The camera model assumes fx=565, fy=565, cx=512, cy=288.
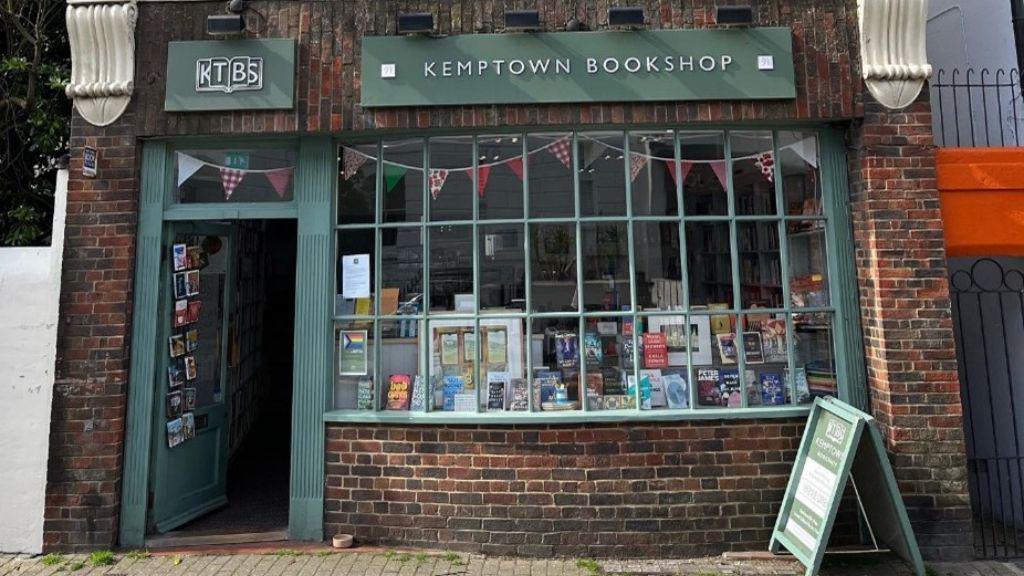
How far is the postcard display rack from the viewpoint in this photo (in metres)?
4.77

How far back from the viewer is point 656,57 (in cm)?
450

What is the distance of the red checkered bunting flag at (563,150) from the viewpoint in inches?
183

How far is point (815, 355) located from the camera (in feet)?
15.1

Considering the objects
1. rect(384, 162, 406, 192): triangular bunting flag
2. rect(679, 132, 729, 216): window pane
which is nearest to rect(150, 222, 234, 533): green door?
rect(384, 162, 406, 192): triangular bunting flag

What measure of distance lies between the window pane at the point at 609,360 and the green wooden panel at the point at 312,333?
2117mm

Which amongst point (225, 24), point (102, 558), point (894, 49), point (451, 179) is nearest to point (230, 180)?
point (225, 24)

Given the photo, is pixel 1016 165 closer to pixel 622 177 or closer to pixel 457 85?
pixel 622 177

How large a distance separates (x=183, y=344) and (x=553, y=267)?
10.8 feet

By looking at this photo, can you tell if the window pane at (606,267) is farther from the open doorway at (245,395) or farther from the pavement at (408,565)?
the open doorway at (245,395)

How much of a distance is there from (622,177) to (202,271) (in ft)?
12.7

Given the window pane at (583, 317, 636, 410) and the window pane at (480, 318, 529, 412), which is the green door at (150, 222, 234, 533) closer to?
the window pane at (480, 318, 529, 412)

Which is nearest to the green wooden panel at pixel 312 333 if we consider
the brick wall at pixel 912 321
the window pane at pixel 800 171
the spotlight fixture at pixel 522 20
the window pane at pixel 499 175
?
the window pane at pixel 499 175

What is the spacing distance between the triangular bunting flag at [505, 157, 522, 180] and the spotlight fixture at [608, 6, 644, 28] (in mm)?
1307

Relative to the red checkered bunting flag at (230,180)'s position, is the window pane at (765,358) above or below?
below
